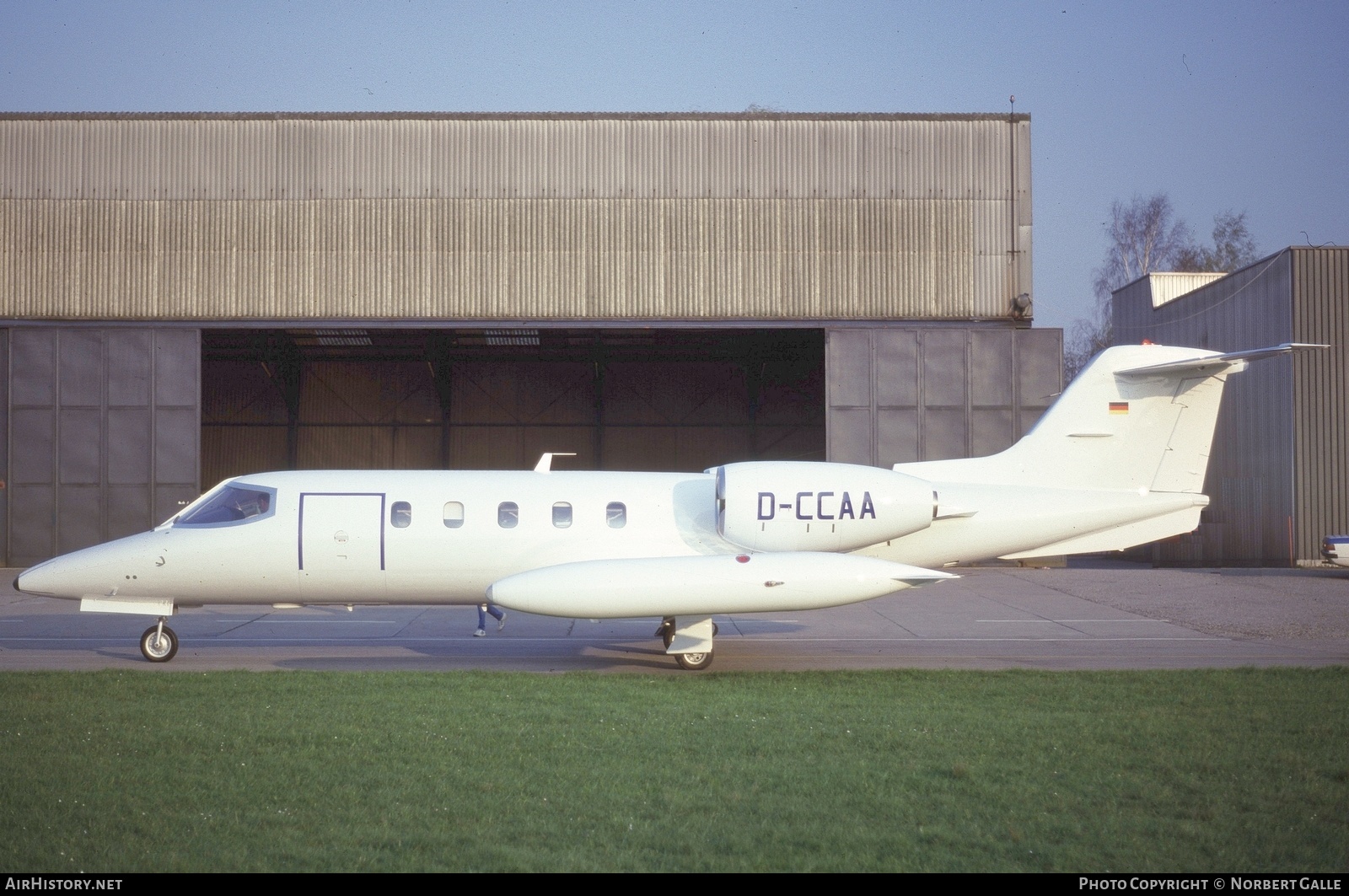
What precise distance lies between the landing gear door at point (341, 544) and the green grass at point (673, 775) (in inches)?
89.7

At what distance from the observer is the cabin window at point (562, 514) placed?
1478 cm

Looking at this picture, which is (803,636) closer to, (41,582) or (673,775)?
(673,775)

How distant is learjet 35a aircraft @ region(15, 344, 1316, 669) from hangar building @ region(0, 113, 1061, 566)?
14.8 meters

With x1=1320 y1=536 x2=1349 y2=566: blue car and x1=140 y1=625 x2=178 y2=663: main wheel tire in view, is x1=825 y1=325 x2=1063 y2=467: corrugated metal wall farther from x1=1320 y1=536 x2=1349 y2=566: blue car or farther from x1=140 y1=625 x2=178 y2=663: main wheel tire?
x1=140 y1=625 x2=178 y2=663: main wheel tire

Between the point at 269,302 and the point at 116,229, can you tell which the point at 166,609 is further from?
the point at 116,229

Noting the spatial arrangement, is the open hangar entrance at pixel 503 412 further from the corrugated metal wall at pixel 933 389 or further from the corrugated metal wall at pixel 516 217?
the corrugated metal wall at pixel 933 389

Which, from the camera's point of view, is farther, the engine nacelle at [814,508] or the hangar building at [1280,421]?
the hangar building at [1280,421]

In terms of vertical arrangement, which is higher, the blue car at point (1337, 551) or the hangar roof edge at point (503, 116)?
the hangar roof edge at point (503, 116)

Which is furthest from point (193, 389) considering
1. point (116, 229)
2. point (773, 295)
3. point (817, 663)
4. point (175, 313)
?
point (817, 663)

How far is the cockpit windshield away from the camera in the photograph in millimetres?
14812

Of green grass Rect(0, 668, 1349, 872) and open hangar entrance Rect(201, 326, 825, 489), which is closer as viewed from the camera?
green grass Rect(0, 668, 1349, 872)

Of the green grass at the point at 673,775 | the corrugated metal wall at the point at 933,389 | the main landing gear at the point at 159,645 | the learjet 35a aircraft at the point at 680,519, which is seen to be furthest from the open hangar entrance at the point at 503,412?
the green grass at the point at 673,775

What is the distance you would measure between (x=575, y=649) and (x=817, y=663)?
12.5 ft

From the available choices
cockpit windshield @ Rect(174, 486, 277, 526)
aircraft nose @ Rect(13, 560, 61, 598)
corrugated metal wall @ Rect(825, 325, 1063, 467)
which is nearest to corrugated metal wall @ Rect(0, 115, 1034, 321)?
corrugated metal wall @ Rect(825, 325, 1063, 467)
